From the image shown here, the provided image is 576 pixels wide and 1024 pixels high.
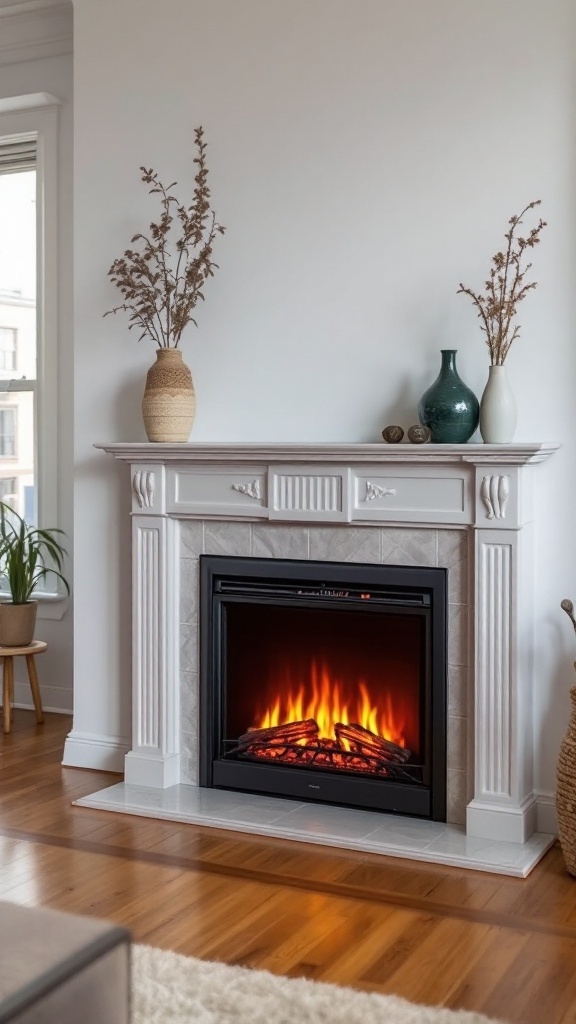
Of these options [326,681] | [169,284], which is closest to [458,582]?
[326,681]

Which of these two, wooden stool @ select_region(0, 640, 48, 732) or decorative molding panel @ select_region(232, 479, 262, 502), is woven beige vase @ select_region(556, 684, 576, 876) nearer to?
decorative molding panel @ select_region(232, 479, 262, 502)

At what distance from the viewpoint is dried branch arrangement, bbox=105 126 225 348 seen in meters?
3.89

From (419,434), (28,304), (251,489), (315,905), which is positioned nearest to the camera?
(315,905)

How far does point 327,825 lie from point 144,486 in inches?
51.9

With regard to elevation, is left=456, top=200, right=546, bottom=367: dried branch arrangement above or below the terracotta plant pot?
above

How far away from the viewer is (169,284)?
392 centimetres

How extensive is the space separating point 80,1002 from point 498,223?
104 inches

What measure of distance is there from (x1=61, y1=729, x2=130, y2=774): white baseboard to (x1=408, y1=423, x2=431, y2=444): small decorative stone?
163cm

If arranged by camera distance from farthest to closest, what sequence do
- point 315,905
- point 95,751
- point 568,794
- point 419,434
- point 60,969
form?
point 95,751
point 419,434
point 568,794
point 315,905
point 60,969

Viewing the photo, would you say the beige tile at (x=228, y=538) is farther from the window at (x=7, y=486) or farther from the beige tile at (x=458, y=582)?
the window at (x=7, y=486)

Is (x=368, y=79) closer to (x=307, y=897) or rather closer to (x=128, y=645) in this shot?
(x=128, y=645)

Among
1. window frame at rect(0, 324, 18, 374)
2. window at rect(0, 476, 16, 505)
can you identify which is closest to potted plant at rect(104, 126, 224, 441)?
window frame at rect(0, 324, 18, 374)

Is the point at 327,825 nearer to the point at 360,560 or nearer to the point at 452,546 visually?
the point at 360,560

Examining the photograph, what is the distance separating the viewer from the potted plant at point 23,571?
4879 millimetres
